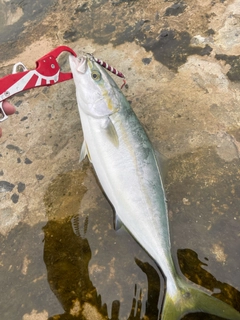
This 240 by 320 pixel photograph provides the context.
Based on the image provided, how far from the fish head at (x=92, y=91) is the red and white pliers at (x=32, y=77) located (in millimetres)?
213

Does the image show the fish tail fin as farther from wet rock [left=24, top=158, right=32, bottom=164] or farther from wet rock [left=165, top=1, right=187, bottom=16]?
wet rock [left=165, top=1, right=187, bottom=16]

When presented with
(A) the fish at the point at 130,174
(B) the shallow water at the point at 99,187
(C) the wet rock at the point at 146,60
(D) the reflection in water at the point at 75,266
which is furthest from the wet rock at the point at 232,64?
(D) the reflection in water at the point at 75,266

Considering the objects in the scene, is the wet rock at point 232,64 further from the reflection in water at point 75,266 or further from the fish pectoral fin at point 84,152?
the reflection in water at point 75,266

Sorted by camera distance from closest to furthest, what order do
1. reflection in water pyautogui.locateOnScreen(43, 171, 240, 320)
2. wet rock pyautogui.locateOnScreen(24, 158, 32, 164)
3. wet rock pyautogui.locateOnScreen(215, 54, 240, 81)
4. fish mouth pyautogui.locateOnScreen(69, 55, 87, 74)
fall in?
1. reflection in water pyautogui.locateOnScreen(43, 171, 240, 320)
2. fish mouth pyautogui.locateOnScreen(69, 55, 87, 74)
3. wet rock pyautogui.locateOnScreen(24, 158, 32, 164)
4. wet rock pyautogui.locateOnScreen(215, 54, 240, 81)

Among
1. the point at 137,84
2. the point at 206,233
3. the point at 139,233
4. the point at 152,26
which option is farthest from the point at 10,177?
the point at 152,26

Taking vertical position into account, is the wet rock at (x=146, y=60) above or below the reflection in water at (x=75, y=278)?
above

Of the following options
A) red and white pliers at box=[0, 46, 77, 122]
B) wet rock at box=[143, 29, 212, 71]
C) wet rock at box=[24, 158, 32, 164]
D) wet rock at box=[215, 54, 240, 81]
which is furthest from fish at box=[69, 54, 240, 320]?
wet rock at box=[215, 54, 240, 81]

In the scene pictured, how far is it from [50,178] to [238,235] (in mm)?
1782

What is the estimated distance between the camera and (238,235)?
255 cm

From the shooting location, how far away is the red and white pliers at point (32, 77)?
9.02 feet

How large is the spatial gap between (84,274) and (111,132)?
4.05ft

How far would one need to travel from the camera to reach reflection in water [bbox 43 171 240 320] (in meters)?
2.38

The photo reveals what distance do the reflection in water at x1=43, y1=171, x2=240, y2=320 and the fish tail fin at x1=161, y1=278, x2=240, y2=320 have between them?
59 millimetres

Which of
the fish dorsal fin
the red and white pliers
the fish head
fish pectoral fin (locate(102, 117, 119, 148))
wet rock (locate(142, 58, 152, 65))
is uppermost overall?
the red and white pliers
